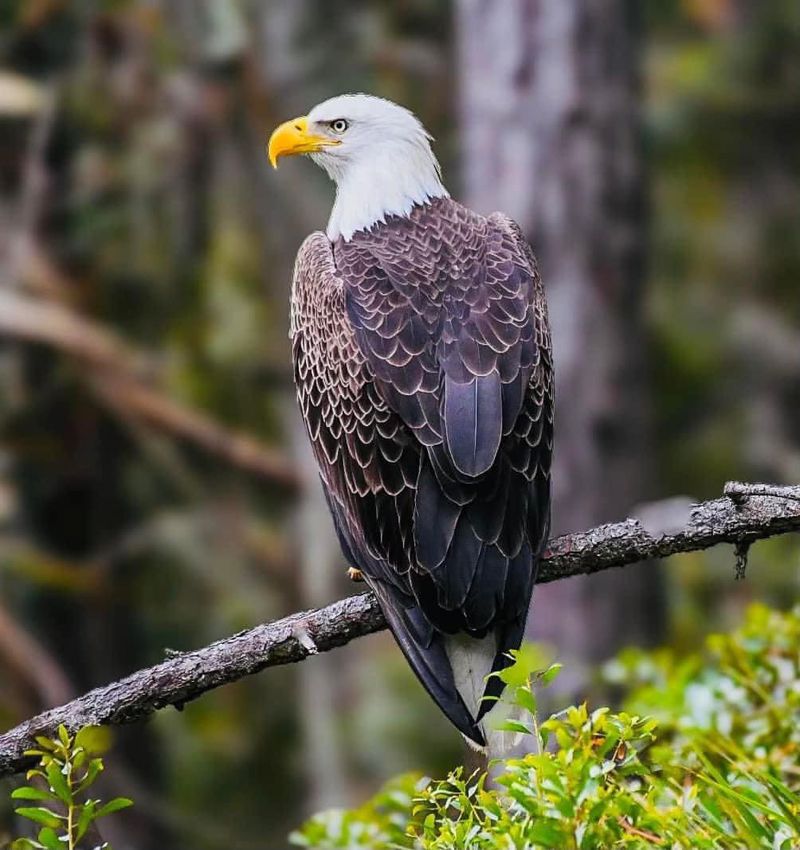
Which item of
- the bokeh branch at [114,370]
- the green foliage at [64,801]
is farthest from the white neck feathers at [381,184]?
the bokeh branch at [114,370]

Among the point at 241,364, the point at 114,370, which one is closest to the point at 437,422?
the point at 114,370

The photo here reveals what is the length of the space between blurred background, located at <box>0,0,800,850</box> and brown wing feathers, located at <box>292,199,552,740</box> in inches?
136

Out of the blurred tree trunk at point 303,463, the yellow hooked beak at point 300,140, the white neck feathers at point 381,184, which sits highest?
the yellow hooked beak at point 300,140

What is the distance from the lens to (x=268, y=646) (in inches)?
148

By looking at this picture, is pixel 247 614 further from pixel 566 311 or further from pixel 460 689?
pixel 460 689

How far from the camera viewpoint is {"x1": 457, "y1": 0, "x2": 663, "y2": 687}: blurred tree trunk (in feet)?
25.9

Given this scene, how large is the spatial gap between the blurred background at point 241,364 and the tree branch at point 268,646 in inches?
165

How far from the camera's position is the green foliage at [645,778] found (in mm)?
2936

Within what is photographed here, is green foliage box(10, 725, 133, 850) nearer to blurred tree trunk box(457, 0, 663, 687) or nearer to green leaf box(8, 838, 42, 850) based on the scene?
green leaf box(8, 838, 42, 850)

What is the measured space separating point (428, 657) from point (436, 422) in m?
0.67

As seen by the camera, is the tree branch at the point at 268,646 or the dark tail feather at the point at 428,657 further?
the dark tail feather at the point at 428,657

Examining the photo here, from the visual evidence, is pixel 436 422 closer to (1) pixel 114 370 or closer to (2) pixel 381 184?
(2) pixel 381 184

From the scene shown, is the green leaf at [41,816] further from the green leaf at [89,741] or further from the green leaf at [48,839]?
the green leaf at [89,741]

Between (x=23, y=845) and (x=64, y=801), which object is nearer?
(x=64, y=801)
